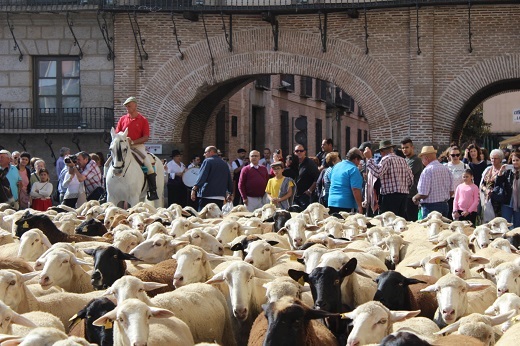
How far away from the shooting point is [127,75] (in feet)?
92.6

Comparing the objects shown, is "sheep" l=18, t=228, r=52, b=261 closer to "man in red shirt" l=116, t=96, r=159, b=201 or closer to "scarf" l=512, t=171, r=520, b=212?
"scarf" l=512, t=171, r=520, b=212

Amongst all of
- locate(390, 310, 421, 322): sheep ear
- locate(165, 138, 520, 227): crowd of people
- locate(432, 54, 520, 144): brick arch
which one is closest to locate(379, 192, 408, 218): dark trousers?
locate(165, 138, 520, 227): crowd of people

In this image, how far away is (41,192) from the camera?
19797 mm

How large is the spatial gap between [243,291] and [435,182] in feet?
24.7

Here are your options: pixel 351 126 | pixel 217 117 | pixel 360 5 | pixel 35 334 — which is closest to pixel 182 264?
pixel 35 334

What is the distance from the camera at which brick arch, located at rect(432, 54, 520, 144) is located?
86.2ft

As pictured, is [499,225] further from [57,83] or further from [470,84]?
[57,83]

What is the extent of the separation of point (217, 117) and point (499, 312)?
86.2 feet

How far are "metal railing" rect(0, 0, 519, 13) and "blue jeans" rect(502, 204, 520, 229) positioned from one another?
11.2 metres

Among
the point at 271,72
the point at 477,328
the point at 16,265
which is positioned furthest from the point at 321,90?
the point at 477,328

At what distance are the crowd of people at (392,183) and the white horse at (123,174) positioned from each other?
1.20 metres

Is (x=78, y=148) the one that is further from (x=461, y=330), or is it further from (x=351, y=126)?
(x=351, y=126)

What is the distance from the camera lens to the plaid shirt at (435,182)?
15688 mm

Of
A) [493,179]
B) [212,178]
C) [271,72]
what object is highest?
[271,72]
